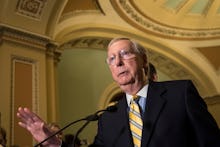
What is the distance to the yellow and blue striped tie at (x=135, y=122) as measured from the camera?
1744mm

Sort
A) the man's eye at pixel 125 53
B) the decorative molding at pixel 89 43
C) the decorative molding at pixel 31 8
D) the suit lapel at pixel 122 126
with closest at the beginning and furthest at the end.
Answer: the suit lapel at pixel 122 126 → the man's eye at pixel 125 53 → the decorative molding at pixel 31 8 → the decorative molding at pixel 89 43

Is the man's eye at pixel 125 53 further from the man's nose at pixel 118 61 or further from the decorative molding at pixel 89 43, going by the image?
the decorative molding at pixel 89 43

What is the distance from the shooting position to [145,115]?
1.76 m

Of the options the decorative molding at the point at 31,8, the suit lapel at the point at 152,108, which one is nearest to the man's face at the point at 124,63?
the suit lapel at the point at 152,108

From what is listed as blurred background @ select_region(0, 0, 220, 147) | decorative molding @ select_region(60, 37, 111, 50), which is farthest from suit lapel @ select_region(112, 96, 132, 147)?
decorative molding @ select_region(60, 37, 111, 50)

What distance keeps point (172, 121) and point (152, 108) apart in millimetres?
118

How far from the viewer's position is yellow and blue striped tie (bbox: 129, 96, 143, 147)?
174 centimetres

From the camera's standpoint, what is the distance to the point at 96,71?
895 cm

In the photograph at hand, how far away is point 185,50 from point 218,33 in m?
1.08

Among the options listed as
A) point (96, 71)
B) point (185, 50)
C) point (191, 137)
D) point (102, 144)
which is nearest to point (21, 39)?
point (96, 71)

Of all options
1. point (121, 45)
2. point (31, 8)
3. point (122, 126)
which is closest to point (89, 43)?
point (31, 8)

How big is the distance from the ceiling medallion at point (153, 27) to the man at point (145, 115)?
6.31m

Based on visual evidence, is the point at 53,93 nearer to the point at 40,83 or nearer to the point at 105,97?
the point at 40,83

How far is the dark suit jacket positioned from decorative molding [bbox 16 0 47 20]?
14.2 ft
